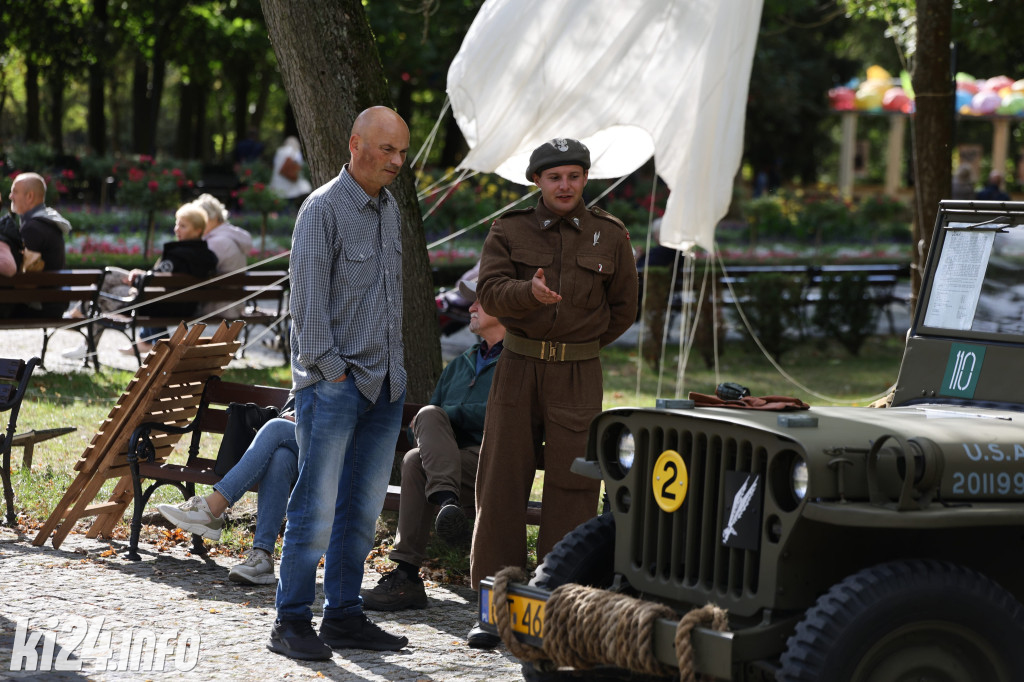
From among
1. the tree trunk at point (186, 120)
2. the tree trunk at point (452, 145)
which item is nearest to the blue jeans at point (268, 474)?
the tree trunk at point (452, 145)

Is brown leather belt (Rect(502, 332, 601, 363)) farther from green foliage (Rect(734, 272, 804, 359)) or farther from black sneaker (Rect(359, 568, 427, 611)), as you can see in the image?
green foliage (Rect(734, 272, 804, 359))

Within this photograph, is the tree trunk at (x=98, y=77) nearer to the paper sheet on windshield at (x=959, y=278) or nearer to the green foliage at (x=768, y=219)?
the green foliage at (x=768, y=219)

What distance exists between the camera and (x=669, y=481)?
415 cm

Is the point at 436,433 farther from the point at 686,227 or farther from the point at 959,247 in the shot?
the point at 686,227

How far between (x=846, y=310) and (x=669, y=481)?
13052 mm

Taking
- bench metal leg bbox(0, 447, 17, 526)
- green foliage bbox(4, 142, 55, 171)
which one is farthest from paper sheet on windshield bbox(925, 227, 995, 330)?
green foliage bbox(4, 142, 55, 171)

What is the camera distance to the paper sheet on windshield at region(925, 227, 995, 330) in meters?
5.30

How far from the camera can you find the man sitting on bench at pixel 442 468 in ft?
19.9

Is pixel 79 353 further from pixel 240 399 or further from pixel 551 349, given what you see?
pixel 551 349

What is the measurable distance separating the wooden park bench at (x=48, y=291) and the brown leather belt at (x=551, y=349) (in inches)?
280

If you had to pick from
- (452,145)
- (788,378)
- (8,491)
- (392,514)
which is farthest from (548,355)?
(452,145)

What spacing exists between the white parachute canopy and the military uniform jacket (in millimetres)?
3691

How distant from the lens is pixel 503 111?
9367 mm

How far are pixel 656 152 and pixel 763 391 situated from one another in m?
4.31
